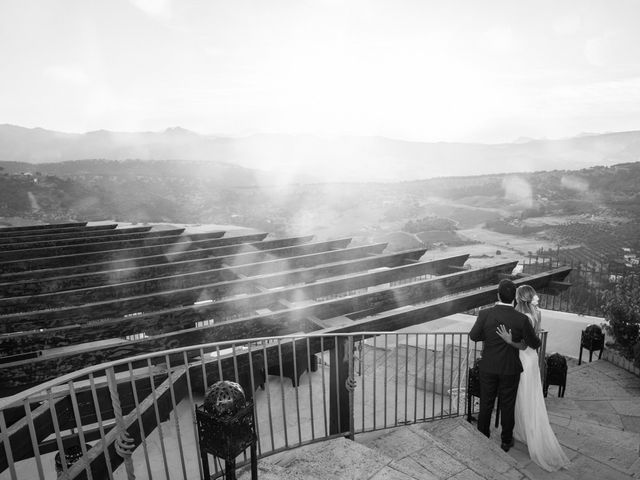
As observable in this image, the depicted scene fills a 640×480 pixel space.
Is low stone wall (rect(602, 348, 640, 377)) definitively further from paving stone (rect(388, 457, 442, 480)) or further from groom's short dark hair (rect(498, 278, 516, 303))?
paving stone (rect(388, 457, 442, 480))

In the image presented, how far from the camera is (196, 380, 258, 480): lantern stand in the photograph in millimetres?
2658

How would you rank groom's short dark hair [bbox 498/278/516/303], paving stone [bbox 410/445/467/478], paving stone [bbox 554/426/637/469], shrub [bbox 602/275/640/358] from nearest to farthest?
paving stone [bbox 410/445/467/478]
groom's short dark hair [bbox 498/278/516/303]
paving stone [bbox 554/426/637/469]
shrub [bbox 602/275/640/358]

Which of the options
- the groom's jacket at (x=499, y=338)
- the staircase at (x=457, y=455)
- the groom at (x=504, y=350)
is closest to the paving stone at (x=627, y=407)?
the staircase at (x=457, y=455)

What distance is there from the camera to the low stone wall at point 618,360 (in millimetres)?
9265

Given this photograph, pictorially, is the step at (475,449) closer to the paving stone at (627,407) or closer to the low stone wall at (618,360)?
the paving stone at (627,407)

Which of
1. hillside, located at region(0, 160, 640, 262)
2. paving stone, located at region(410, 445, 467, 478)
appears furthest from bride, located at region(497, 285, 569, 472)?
hillside, located at region(0, 160, 640, 262)

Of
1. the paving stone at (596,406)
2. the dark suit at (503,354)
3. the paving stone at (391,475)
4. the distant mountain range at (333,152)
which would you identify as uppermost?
the distant mountain range at (333,152)

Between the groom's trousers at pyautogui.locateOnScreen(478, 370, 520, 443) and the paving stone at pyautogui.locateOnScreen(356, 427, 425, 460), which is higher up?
the groom's trousers at pyautogui.locateOnScreen(478, 370, 520, 443)

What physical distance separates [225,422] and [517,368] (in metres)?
3.58

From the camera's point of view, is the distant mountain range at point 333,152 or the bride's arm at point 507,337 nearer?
the bride's arm at point 507,337

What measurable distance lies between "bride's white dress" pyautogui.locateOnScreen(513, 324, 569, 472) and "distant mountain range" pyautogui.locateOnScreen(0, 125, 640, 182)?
105 meters

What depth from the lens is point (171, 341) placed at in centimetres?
407

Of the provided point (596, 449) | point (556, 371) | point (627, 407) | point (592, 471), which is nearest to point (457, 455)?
point (592, 471)

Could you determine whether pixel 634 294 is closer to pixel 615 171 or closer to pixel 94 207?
pixel 94 207
